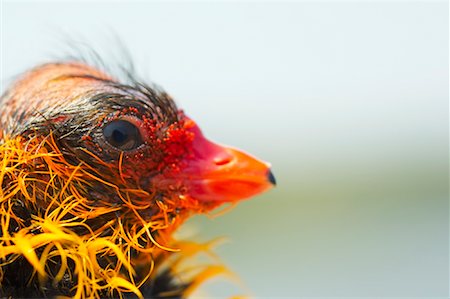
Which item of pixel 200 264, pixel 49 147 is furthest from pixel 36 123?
pixel 200 264

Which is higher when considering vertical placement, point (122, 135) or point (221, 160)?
point (122, 135)

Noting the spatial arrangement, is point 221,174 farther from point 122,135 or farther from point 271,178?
point 122,135

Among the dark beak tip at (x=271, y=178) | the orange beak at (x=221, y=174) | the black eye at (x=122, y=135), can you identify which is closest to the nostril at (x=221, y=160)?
the orange beak at (x=221, y=174)

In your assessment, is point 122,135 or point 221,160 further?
point 221,160

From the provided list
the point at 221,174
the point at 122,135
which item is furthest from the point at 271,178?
the point at 122,135

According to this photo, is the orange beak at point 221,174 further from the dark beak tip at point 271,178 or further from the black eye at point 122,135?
the black eye at point 122,135

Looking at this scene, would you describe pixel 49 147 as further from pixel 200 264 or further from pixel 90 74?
pixel 200 264

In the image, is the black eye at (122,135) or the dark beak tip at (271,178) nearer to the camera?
the black eye at (122,135)
